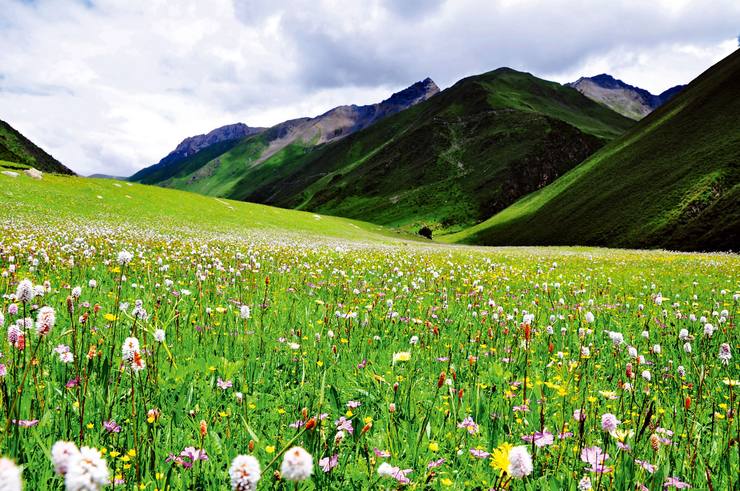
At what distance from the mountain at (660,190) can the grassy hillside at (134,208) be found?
4689 cm

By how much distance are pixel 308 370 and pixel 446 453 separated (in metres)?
2.01

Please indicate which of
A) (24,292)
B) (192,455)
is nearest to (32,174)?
(24,292)

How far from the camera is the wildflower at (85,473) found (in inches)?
44.9

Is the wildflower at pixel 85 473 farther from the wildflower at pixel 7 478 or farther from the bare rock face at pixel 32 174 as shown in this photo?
the bare rock face at pixel 32 174

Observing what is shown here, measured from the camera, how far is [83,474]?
1.17 meters

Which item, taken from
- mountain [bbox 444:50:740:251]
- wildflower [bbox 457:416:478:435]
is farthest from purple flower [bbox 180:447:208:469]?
mountain [bbox 444:50:740:251]

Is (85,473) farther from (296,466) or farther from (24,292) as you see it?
(24,292)

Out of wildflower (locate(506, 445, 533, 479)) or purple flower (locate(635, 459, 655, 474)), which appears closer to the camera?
wildflower (locate(506, 445, 533, 479))

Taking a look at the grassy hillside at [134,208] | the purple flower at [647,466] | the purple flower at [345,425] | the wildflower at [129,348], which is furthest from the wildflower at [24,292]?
the grassy hillside at [134,208]

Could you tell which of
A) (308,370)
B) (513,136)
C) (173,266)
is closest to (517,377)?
(308,370)

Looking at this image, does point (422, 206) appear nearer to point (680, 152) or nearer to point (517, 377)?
point (680, 152)

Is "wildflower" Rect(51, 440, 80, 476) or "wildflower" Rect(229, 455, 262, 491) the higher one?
"wildflower" Rect(51, 440, 80, 476)

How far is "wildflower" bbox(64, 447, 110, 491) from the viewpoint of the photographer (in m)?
1.14

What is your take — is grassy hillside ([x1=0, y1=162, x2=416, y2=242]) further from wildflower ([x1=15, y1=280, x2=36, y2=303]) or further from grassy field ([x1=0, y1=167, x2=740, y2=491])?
wildflower ([x1=15, y1=280, x2=36, y2=303])
